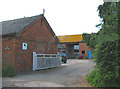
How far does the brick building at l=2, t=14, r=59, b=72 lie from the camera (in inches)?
406

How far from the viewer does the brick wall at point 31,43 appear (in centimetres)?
1052

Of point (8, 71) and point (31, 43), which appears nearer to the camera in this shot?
point (8, 71)

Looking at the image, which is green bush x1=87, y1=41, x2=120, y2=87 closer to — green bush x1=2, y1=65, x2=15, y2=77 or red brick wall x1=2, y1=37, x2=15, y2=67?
green bush x1=2, y1=65, x2=15, y2=77

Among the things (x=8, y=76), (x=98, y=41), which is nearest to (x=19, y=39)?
(x=8, y=76)

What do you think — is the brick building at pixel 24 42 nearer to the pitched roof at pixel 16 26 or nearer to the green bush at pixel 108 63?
the pitched roof at pixel 16 26

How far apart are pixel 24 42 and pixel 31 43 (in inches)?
36.7

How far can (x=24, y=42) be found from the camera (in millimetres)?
11164

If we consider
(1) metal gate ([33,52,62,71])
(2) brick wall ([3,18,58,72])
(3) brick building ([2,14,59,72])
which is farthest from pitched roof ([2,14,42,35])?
(1) metal gate ([33,52,62,71])

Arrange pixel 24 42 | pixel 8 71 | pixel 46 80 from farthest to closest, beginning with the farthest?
pixel 24 42 < pixel 8 71 < pixel 46 80

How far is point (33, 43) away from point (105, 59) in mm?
7494

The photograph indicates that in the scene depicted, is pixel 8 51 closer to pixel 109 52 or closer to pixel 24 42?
pixel 24 42

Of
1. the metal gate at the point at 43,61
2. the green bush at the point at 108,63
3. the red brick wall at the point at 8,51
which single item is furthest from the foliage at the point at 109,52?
the metal gate at the point at 43,61

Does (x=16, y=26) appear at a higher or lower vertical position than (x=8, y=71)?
higher

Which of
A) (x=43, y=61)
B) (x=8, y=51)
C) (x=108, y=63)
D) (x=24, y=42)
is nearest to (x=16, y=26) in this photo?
(x=24, y=42)
